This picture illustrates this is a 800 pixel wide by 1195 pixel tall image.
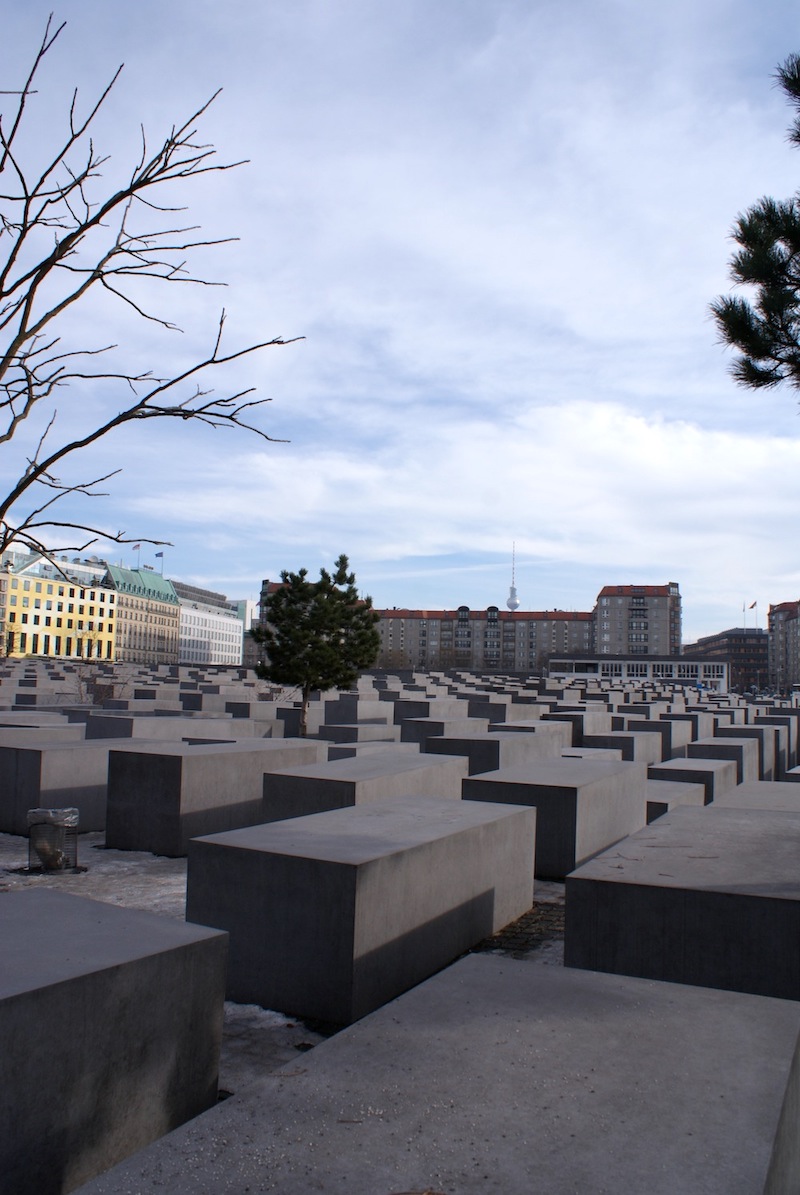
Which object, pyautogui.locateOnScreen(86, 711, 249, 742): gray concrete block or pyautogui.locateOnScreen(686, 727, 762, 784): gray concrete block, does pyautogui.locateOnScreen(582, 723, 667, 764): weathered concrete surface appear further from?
pyautogui.locateOnScreen(86, 711, 249, 742): gray concrete block

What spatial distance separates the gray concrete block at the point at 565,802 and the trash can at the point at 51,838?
3571 millimetres

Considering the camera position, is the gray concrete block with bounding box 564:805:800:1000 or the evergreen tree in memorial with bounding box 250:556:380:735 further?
the evergreen tree in memorial with bounding box 250:556:380:735

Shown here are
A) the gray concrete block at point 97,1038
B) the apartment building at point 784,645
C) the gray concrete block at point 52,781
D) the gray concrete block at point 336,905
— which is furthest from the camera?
the apartment building at point 784,645

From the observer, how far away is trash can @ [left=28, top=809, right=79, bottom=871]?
784cm

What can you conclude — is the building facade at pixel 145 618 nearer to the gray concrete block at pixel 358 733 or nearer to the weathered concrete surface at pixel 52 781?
the gray concrete block at pixel 358 733

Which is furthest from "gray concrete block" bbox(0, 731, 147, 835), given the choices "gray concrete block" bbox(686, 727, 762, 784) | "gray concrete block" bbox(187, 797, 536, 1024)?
"gray concrete block" bbox(686, 727, 762, 784)

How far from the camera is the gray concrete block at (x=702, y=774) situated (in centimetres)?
1198

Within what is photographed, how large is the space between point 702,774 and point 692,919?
7562mm

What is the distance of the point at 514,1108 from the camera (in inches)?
104

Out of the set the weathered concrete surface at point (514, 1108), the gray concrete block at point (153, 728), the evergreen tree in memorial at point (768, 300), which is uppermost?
the evergreen tree in memorial at point (768, 300)

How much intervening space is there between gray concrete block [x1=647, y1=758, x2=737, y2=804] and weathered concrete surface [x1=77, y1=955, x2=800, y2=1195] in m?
8.75

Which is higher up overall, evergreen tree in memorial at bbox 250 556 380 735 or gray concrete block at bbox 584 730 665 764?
evergreen tree in memorial at bbox 250 556 380 735

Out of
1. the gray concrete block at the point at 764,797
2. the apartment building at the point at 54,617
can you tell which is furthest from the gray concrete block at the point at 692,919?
the apartment building at the point at 54,617

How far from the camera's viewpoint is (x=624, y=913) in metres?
5.05
